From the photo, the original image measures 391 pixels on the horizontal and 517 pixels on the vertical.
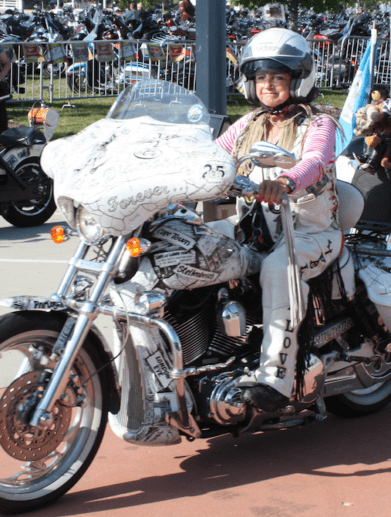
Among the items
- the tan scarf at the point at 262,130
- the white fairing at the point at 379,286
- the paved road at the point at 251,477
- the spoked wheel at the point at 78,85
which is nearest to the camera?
the paved road at the point at 251,477

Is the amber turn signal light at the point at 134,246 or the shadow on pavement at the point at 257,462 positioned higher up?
the amber turn signal light at the point at 134,246

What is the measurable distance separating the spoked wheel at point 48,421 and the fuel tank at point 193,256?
0.43 metres

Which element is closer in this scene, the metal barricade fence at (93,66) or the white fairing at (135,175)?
the white fairing at (135,175)

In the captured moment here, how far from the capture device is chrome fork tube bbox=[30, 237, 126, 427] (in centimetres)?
284

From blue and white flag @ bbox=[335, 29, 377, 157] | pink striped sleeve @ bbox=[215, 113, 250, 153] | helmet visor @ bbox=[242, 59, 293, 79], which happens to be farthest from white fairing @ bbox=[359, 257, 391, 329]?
blue and white flag @ bbox=[335, 29, 377, 157]

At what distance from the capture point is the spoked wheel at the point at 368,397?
3959 millimetres

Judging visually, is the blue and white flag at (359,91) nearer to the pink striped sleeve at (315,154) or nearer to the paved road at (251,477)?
the pink striped sleeve at (315,154)

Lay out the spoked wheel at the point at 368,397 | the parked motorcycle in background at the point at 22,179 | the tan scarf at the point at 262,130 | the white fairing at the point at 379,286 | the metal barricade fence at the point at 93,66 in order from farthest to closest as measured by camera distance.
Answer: the metal barricade fence at the point at 93,66 → the parked motorcycle in background at the point at 22,179 → the spoked wheel at the point at 368,397 → the white fairing at the point at 379,286 → the tan scarf at the point at 262,130

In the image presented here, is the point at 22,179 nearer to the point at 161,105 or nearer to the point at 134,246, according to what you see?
the point at 161,105

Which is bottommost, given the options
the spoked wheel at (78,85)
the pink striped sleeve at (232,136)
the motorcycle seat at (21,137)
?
the spoked wheel at (78,85)

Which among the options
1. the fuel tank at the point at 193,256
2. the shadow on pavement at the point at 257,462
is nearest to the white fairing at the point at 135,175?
the fuel tank at the point at 193,256

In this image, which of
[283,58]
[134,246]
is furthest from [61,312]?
[283,58]

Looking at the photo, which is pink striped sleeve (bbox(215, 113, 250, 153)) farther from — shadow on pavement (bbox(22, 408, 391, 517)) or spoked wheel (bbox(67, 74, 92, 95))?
spoked wheel (bbox(67, 74, 92, 95))

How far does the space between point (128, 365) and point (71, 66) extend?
1489 cm
